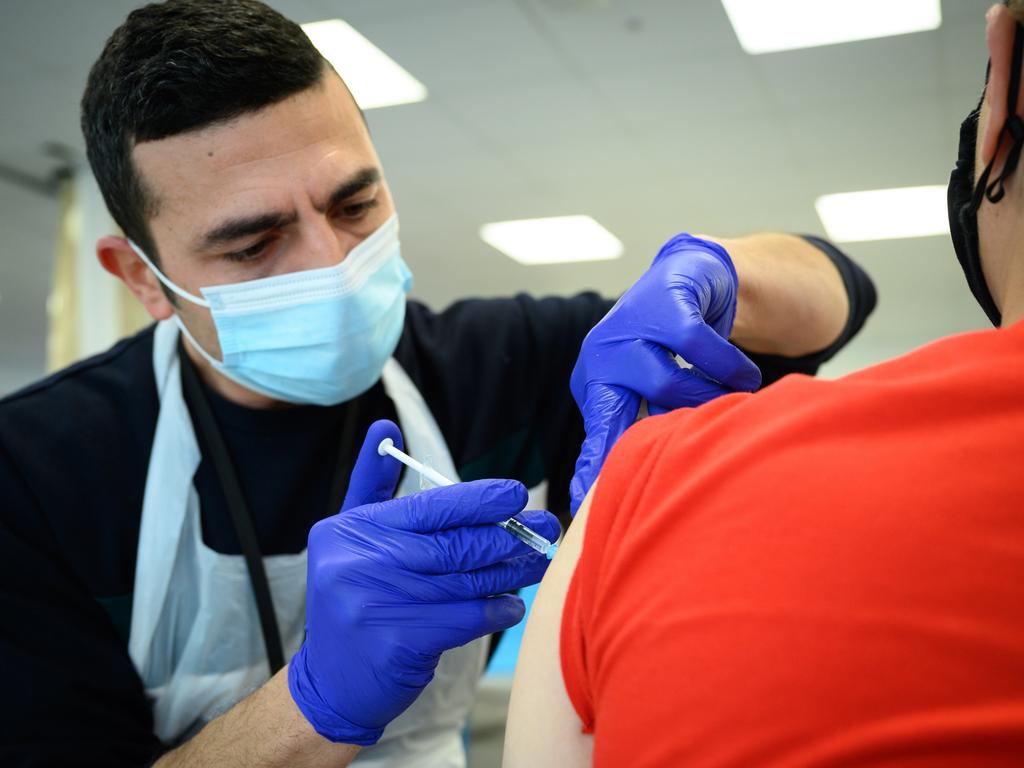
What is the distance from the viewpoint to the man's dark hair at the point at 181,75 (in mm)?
1240

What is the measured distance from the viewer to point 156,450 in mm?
1387

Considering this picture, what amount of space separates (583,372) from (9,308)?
8.96m

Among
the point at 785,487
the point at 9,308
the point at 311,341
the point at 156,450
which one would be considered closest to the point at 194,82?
the point at 311,341

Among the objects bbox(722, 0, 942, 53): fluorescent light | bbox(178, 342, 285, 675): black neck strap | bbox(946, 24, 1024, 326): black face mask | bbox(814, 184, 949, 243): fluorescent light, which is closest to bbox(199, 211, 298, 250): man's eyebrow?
bbox(178, 342, 285, 675): black neck strap

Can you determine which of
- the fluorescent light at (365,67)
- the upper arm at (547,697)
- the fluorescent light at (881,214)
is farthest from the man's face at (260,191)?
the fluorescent light at (881,214)

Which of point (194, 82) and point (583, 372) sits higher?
point (194, 82)

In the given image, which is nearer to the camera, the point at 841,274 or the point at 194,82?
the point at 194,82

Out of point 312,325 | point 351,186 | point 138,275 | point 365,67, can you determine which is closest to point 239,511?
point 312,325

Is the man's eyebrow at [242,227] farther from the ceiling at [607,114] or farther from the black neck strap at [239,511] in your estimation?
the ceiling at [607,114]

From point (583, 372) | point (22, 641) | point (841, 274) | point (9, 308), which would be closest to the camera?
point (583, 372)

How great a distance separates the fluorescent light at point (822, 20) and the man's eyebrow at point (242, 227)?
8.49ft

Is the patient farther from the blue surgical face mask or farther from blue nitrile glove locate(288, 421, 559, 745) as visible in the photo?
the blue surgical face mask

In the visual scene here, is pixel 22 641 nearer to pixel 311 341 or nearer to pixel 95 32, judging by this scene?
pixel 311 341

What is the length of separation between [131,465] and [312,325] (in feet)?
1.26
